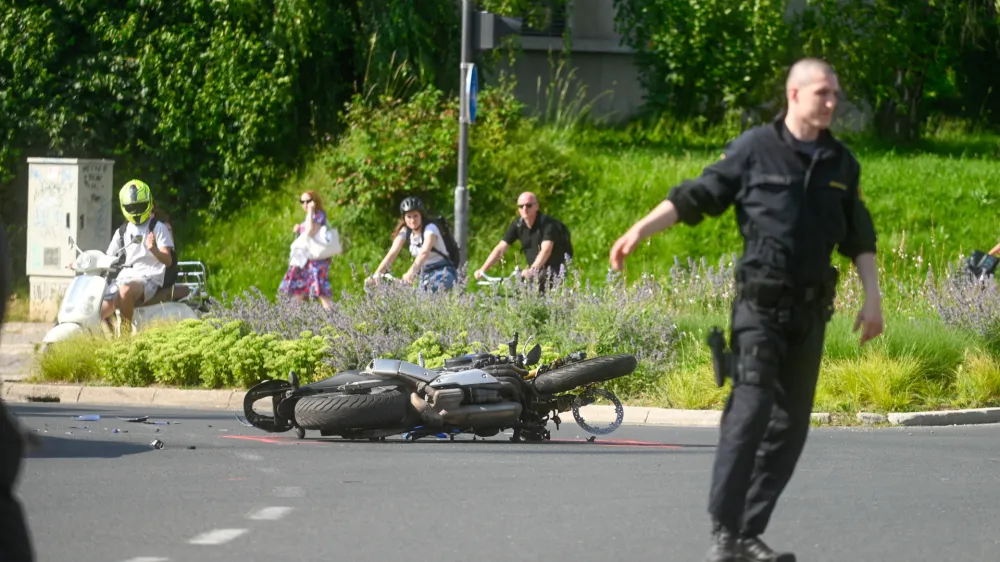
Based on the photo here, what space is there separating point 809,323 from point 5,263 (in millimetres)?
2703

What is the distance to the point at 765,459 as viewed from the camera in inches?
217

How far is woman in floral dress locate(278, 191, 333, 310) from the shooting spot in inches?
678

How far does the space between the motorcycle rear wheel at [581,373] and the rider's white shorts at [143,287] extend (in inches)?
228

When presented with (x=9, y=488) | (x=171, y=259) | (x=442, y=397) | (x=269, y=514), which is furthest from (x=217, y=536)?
(x=171, y=259)

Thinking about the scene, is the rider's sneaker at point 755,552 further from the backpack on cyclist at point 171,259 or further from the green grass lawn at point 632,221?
the green grass lawn at point 632,221

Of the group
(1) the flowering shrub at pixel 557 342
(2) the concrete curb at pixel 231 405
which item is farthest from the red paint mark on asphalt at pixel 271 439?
(2) the concrete curb at pixel 231 405

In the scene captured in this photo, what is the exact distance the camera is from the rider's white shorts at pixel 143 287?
14.6 meters

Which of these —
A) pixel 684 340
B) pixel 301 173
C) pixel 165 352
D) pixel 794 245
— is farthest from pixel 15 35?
pixel 794 245

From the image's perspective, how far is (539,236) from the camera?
15.9 meters

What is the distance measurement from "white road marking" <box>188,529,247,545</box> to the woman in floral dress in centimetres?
1059

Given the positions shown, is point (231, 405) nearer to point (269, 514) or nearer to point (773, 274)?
point (269, 514)

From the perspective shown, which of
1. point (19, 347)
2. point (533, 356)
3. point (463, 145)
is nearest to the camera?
point (533, 356)

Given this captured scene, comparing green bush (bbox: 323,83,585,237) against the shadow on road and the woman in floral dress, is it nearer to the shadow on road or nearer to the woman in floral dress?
the woman in floral dress

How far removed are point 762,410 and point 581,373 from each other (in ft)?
14.8
